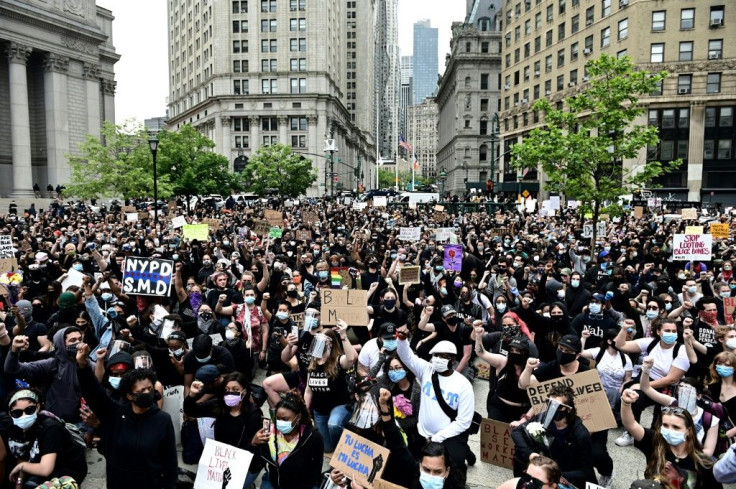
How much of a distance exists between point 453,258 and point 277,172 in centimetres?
5117

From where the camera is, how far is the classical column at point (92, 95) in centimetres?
5800

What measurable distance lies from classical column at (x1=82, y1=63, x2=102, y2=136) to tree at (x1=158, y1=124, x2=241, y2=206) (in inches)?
311

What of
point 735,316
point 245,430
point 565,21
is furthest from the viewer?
point 565,21

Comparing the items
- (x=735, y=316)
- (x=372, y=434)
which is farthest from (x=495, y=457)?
(x=735, y=316)

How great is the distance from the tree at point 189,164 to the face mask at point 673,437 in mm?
51054

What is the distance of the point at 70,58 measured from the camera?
183 feet

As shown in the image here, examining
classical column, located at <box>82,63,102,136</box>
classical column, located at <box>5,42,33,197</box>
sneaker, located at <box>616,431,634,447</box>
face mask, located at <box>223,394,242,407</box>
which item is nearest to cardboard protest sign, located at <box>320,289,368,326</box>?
face mask, located at <box>223,394,242,407</box>

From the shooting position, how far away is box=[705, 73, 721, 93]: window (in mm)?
51938

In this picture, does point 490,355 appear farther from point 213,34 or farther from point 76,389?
point 213,34

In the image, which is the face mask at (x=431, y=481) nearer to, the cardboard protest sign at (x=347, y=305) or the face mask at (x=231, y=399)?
the face mask at (x=231, y=399)

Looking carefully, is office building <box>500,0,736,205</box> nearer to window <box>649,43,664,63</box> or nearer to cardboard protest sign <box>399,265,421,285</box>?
window <box>649,43,664,63</box>

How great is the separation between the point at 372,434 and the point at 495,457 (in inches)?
103

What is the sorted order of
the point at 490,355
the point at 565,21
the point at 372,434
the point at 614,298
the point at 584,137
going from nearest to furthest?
the point at 372,434, the point at 490,355, the point at 614,298, the point at 584,137, the point at 565,21

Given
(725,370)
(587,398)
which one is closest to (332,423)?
(587,398)
